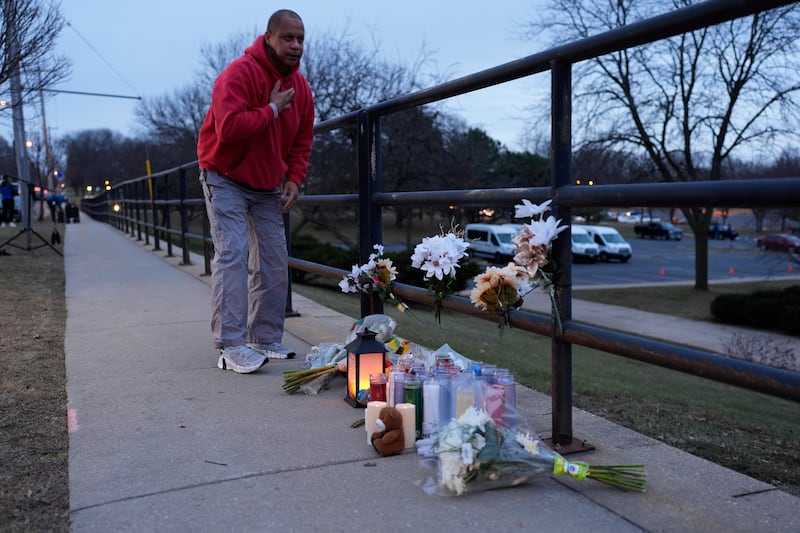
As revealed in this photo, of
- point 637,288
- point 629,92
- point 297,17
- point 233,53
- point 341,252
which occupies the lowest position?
point 637,288

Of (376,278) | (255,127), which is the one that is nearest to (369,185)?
(376,278)

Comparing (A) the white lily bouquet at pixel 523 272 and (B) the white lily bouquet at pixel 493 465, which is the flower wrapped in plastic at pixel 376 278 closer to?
(A) the white lily bouquet at pixel 523 272

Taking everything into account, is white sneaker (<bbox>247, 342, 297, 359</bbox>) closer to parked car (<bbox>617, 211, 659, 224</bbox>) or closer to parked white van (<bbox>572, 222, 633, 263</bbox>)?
parked white van (<bbox>572, 222, 633, 263</bbox>)

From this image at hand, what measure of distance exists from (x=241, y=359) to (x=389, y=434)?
4.87 ft

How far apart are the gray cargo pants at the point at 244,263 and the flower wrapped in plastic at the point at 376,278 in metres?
0.49

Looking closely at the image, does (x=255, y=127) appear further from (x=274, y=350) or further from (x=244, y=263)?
(x=274, y=350)

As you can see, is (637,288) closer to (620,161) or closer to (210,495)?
(620,161)

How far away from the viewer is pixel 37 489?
7.43ft

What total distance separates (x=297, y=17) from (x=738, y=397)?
24.5 ft

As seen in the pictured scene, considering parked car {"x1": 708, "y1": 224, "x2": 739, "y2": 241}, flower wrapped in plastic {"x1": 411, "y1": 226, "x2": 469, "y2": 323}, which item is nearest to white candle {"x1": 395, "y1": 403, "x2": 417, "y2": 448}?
flower wrapped in plastic {"x1": 411, "y1": 226, "x2": 469, "y2": 323}

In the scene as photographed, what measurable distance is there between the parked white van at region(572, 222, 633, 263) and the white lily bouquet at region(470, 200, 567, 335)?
44.4 meters

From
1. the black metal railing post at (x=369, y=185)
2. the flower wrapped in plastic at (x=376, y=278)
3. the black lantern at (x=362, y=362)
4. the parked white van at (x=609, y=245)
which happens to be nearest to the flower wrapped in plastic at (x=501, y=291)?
the black lantern at (x=362, y=362)

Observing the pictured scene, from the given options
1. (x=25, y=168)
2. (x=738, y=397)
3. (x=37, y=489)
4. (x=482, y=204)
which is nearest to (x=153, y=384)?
(x=37, y=489)

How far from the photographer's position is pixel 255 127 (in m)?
3.63
